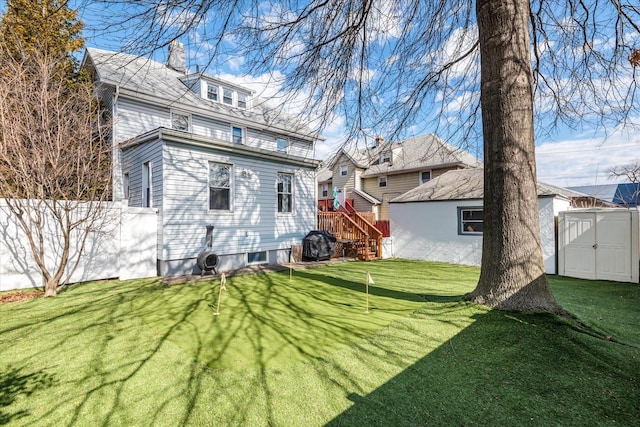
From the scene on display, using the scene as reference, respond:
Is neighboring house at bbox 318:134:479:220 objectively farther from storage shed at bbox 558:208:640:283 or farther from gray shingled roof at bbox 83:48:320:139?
storage shed at bbox 558:208:640:283

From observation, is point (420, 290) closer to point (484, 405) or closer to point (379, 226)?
point (484, 405)

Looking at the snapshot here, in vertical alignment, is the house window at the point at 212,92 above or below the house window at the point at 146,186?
above

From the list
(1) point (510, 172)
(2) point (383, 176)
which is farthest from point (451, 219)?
(2) point (383, 176)

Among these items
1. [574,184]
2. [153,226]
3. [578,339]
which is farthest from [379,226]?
[574,184]

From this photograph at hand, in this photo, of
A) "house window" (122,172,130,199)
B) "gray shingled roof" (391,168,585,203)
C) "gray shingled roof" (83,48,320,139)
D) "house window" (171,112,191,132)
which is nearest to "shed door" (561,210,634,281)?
"gray shingled roof" (391,168,585,203)

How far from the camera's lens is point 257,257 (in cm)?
1027

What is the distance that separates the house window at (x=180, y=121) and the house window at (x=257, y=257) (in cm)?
637

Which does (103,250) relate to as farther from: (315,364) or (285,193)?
(315,364)

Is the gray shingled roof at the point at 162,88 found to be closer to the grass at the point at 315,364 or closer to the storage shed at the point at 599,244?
the grass at the point at 315,364

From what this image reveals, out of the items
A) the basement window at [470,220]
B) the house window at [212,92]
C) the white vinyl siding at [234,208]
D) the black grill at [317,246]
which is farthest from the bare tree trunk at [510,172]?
the house window at [212,92]

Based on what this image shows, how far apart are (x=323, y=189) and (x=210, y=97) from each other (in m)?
14.5

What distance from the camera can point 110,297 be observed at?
5949 millimetres

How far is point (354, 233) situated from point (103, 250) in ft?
29.9

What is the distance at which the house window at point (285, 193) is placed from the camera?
36.6 feet
